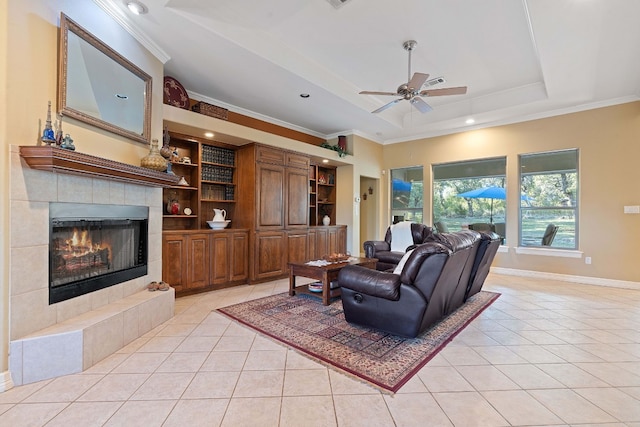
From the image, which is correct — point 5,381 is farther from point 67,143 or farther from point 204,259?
point 204,259

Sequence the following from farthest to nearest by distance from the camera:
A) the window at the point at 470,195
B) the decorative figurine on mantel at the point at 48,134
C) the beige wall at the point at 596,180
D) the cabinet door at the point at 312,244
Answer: the window at the point at 470,195 → the cabinet door at the point at 312,244 → the beige wall at the point at 596,180 → the decorative figurine on mantel at the point at 48,134

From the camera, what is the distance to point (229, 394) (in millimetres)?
1859

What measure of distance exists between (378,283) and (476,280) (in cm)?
194

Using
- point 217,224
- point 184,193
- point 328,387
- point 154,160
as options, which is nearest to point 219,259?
point 217,224

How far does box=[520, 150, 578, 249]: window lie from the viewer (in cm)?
530

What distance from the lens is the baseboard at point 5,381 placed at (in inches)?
73.6

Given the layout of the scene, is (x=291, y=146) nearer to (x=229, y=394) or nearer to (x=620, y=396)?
(x=229, y=394)

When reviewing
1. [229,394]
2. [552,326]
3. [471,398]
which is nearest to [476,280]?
[552,326]

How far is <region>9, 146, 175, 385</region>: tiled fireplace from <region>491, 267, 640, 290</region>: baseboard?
19.7 feet

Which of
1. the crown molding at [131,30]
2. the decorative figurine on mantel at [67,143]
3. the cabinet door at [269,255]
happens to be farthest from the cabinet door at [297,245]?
the decorative figurine on mantel at [67,143]

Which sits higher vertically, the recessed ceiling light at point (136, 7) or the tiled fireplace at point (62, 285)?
the recessed ceiling light at point (136, 7)

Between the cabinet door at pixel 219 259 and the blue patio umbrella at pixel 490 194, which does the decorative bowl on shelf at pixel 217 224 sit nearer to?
the cabinet door at pixel 219 259

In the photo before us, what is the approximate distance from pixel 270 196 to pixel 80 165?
2990 mm

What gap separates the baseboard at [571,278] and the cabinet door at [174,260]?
566 cm
